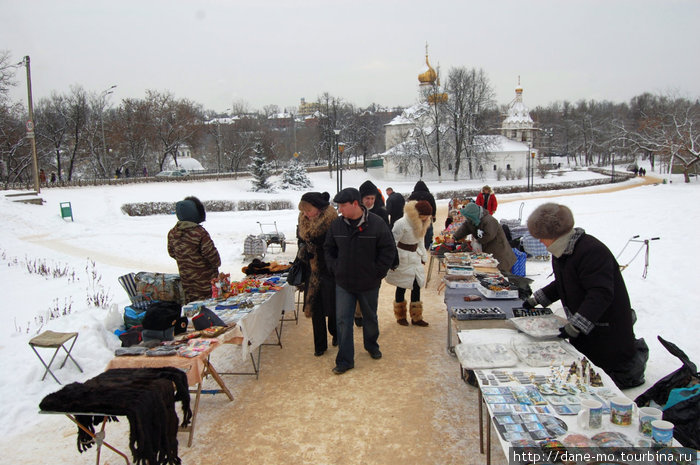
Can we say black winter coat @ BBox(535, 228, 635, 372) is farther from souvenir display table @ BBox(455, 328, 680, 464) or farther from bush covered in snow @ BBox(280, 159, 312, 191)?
bush covered in snow @ BBox(280, 159, 312, 191)

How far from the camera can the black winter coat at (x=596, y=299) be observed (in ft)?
10.5

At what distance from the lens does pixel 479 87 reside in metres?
45.3

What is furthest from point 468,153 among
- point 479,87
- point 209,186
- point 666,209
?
point 666,209

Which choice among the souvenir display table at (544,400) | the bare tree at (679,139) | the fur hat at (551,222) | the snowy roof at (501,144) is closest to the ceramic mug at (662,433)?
the souvenir display table at (544,400)

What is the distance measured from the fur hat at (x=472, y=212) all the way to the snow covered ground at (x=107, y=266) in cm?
236

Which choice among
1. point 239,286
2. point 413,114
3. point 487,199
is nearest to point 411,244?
point 239,286

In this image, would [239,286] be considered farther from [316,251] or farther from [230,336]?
[230,336]

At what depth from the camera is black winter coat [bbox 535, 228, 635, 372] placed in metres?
3.21

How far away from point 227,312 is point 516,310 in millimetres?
2739

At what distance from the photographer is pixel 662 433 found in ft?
7.09

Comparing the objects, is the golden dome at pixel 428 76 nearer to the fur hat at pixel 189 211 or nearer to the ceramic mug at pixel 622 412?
the fur hat at pixel 189 211

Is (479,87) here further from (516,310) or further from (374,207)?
(516,310)

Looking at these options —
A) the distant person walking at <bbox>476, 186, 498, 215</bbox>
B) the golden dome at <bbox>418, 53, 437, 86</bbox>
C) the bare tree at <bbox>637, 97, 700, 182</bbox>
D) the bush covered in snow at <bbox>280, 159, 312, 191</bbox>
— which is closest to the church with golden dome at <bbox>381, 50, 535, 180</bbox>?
the golden dome at <bbox>418, 53, 437, 86</bbox>

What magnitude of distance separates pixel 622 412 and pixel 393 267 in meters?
2.91
